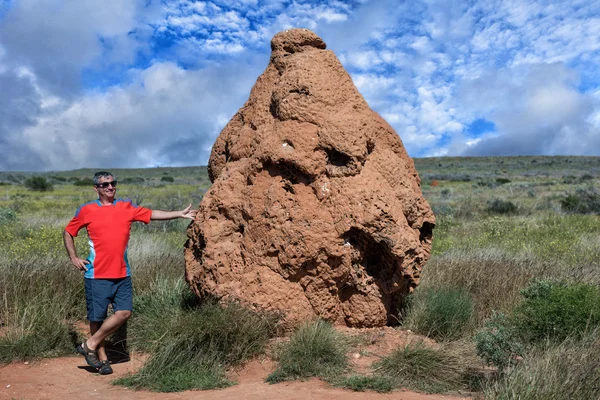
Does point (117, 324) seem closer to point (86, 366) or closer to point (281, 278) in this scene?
point (86, 366)

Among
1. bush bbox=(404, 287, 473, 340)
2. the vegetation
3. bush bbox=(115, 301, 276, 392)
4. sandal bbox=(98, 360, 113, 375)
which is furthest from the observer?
bush bbox=(404, 287, 473, 340)

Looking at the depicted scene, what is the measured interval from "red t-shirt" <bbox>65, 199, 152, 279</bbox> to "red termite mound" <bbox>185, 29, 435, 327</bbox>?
724mm

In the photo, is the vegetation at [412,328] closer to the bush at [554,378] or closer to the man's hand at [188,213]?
the bush at [554,378]

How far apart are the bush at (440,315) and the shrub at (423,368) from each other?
0.64 meters

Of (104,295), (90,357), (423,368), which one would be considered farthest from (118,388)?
(423,368)

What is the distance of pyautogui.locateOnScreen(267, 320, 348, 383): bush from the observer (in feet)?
13.5

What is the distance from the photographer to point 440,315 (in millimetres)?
5066

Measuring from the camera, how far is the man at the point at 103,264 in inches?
177

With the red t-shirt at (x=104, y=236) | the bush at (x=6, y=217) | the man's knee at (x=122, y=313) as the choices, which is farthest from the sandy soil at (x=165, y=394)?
the bush at (x=6, y=217)

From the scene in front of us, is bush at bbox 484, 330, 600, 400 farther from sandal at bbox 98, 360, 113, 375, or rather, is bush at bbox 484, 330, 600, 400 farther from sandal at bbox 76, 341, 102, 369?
sandal at bbox 76, 341, 102, 369

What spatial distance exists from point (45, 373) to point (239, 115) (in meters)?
3.12

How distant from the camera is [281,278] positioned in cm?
470

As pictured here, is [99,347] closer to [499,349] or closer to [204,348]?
[204,348]

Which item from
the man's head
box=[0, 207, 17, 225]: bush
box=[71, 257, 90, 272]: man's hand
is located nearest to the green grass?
box=[71, 257, 90, 272]: man's hand
